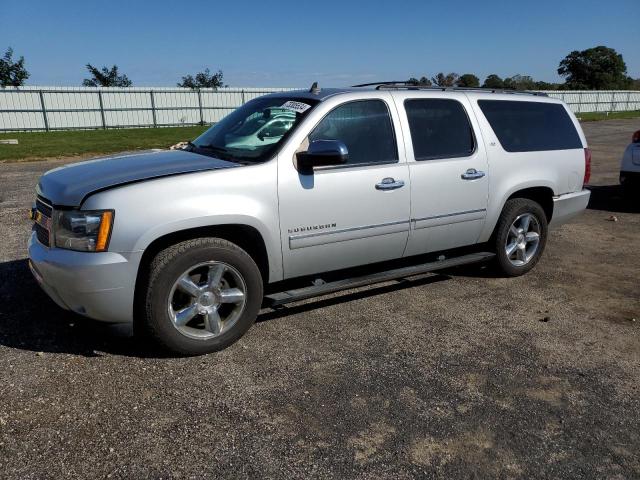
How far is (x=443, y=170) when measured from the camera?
15.7 feet

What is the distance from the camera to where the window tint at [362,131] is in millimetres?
4305

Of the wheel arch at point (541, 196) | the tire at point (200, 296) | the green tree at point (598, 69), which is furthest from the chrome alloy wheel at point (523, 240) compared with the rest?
the green tree at point (598, 69)

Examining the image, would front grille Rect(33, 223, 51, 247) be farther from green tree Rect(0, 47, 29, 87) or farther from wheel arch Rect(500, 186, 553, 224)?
green tree Rect(0, 47, 29, 87)

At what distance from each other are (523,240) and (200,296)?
3.43m

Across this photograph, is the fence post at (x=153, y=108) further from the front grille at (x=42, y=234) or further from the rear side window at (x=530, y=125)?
the front grille at (x=42, y=234)

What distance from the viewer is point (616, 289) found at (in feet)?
17.5

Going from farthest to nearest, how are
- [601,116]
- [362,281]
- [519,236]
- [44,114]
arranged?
[601,116]
[44,114]
[519,236]
[362,281]

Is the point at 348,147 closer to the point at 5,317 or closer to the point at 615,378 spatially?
the point at 615,378

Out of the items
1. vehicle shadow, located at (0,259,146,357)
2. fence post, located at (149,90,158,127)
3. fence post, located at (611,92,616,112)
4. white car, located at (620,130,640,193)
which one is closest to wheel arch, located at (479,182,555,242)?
vehicle shadow, located at (0,259,146,357)

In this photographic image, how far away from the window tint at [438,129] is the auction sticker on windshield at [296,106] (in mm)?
890

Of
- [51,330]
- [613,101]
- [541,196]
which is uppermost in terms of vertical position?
[613,101]

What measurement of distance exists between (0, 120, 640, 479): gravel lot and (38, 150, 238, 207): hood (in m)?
0.86

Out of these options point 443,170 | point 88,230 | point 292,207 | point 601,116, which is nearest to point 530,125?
point 443,170

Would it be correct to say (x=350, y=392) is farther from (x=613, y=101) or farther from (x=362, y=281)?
(x=613, y=101)
